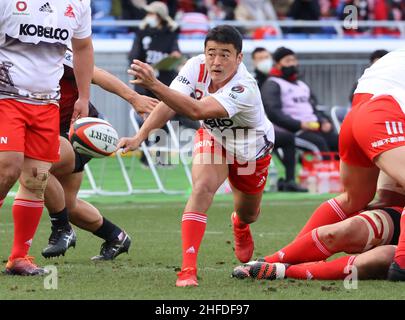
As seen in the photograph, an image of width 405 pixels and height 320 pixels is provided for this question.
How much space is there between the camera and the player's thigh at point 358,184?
317 inches

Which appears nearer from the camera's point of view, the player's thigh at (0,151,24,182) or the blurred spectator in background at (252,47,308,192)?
the player's thigh at (0,151,24,182)

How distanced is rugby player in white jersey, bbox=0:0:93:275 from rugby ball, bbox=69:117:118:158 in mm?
378

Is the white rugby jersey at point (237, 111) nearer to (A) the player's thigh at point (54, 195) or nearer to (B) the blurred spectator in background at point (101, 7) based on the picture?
(A) the player's thigh at point (54, 195)

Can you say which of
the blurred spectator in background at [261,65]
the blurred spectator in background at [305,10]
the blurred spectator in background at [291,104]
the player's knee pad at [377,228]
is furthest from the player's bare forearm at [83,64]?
the blurred spectator in background at [305,10]

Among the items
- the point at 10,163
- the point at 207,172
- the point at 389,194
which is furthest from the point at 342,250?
the point at 10,163

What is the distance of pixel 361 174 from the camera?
805 centimetres

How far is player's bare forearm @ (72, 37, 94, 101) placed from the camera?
8.19m

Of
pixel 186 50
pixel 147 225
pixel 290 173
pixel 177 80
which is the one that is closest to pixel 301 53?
pixel 186 50

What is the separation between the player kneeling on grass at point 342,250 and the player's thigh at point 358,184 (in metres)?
0.34

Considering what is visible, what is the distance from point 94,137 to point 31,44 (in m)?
0.90

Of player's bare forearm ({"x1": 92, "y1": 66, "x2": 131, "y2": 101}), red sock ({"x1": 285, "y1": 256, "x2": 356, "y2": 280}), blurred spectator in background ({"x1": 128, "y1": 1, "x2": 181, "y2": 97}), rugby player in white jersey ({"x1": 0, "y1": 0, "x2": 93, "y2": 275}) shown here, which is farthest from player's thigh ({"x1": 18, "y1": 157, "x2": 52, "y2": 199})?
blurred spectator in background ({"x1": 128, "y1": 1, "x2": 181, "y2": 97})

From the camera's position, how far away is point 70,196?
905 centimetres

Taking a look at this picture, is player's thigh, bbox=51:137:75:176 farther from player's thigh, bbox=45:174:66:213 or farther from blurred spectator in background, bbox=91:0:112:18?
blurred spectator in background, bbox=91:0:112:18
